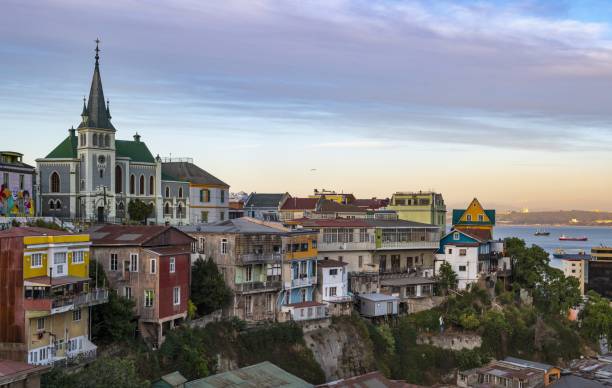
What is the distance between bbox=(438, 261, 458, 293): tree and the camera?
197 ft

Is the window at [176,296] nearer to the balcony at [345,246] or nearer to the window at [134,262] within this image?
the window at [134,262]

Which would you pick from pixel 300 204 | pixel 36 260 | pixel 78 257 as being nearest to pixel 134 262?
pixel 78 257

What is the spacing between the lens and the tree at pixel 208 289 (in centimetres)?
4341

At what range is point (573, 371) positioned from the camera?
5434cm

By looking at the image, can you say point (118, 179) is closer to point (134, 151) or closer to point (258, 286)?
point (134, 151)

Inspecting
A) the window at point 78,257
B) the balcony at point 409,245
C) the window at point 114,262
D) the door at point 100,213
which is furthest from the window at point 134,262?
the balcony at point 409,245

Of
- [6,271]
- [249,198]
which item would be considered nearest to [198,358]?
[6,271]

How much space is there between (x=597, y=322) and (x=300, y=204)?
33433 mm

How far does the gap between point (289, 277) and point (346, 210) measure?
96.1 ft

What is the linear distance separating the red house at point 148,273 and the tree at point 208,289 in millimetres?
2975

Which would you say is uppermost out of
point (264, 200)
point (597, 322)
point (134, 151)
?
point (134, 151)

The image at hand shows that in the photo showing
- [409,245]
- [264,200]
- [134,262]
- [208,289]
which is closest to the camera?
[134,262]

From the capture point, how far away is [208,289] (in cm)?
4353

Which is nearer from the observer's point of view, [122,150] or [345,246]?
[345,246]
